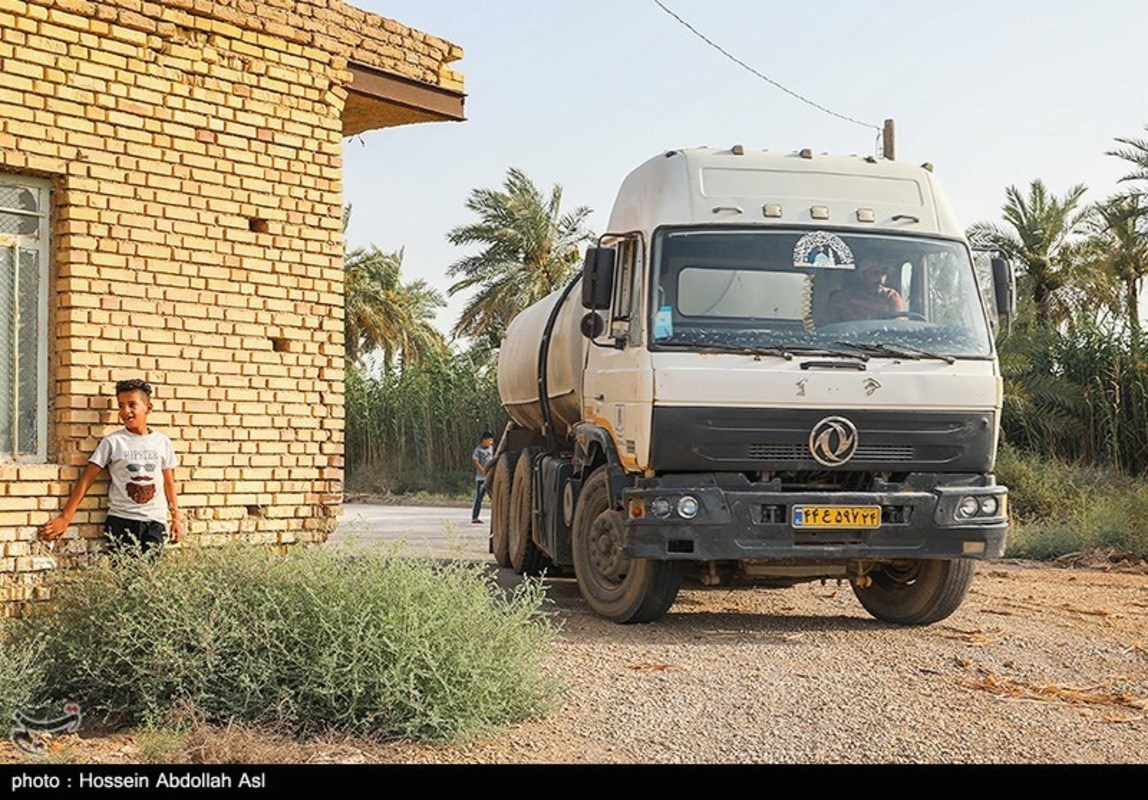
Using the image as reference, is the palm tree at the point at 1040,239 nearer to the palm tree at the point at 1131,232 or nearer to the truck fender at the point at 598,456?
the palm tree at the point at 1131,232

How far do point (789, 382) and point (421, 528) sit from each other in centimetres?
1509

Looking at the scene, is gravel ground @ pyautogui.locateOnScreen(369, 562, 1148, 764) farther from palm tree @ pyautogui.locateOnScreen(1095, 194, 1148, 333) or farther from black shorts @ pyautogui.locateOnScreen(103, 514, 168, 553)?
palm tree @ pyautogui.locateOnScreen(1095, 194, 1148, 333)

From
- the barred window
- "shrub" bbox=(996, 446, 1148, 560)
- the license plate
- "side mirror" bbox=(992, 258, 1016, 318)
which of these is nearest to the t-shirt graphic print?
the barred window

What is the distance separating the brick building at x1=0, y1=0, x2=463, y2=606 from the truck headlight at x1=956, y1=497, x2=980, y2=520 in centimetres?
445

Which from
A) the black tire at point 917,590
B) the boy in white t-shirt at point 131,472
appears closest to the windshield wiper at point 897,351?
the black tire at point 917,590

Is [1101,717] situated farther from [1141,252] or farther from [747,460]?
[1141,252]

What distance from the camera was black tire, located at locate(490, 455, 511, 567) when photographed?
14.5m

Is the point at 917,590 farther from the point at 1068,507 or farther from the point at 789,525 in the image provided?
the point at 1068,507

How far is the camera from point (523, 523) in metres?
13.7

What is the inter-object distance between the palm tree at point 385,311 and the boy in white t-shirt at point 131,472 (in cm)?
3255

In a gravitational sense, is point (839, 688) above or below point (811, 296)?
below

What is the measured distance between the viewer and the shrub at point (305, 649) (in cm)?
635

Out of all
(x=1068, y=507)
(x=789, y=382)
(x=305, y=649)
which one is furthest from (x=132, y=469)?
(x=1068, y=507)
